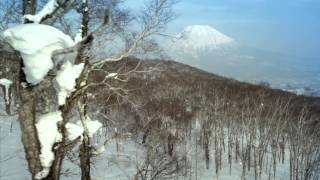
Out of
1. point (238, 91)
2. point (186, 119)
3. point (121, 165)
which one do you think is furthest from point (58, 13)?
point (238, 91)

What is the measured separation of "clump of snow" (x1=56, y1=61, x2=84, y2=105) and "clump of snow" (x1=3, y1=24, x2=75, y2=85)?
1.34 ft

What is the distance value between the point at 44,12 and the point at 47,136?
7.89 feet

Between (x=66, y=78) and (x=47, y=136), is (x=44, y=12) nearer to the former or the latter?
(x=66, y=78)

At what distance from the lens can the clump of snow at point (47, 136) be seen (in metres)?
9.35

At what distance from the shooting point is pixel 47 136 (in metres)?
9.43

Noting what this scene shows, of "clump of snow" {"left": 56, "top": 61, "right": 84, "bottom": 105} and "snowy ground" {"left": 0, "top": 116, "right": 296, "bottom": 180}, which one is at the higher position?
"clump of snow" {"left": 56, "top": 61, "right": 84, "bottom": 105}

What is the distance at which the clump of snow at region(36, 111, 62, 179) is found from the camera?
9.35m

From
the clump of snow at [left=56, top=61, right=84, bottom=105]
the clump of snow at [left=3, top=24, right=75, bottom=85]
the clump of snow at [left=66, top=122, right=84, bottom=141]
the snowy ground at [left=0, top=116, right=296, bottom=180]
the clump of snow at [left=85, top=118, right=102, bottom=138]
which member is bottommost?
the snowy ground at [left=0, top=116, right=296, bottom=180]

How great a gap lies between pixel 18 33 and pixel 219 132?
46481 mm

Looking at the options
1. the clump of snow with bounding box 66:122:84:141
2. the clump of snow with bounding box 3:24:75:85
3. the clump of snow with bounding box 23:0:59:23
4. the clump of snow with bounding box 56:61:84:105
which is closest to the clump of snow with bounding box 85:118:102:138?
the clump of snow with bounding box 66:122:84:141

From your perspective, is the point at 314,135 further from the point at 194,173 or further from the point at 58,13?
the point at 58,13

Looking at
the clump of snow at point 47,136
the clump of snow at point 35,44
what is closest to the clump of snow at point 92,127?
the clump of snow at point 47,136

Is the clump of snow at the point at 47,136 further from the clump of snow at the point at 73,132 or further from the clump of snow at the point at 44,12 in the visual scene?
the clump of snow at the point at 44,12

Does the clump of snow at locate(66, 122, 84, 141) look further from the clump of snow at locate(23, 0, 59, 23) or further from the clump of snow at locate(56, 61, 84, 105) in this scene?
the clump of snow at locate(23, 0, 59, 23)
